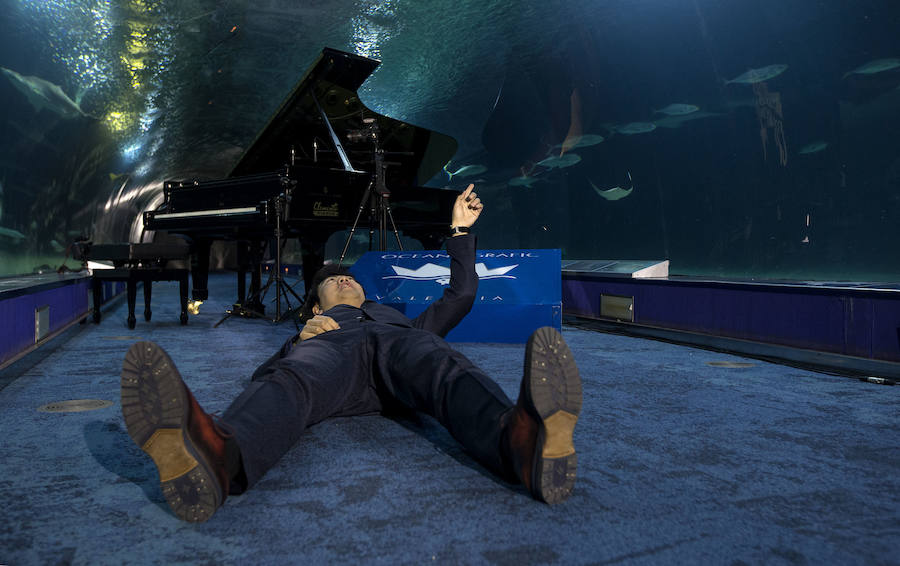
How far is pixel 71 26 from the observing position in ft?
22.9

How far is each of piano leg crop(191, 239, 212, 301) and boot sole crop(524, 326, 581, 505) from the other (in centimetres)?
500

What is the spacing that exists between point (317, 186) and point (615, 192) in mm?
13621

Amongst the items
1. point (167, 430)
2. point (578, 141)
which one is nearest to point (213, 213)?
point (167, 430)

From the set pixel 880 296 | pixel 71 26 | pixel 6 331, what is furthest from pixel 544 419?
pixel 71 26

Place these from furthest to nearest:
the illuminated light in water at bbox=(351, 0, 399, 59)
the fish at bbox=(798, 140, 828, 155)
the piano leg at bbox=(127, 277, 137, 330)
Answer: the fish at bbox=(798, 140, 828, 155)
the illuminated light in water at bbox=(351, 0, 399, 59)
the piano leg at bbox=(127, 277, 137, 330)

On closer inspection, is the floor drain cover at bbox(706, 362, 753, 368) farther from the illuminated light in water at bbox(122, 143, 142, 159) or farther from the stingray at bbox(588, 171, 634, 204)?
the stingray at bbox(588, 171, 634, 204)

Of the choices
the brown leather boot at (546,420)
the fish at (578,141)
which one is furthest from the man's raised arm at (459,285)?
the fish at (578,141)

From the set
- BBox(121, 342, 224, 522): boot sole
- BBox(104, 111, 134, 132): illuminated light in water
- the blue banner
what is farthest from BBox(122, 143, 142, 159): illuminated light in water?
BBox(121, 342, 224, 522): boot sole

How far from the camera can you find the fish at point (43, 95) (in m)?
6.61

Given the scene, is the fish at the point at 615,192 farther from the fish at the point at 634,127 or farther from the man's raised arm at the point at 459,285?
the man's raised arm at the point at 459,285

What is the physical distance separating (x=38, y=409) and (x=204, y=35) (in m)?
8.02

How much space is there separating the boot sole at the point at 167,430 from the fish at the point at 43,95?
7.62 meters

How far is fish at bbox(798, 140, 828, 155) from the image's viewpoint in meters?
11.4

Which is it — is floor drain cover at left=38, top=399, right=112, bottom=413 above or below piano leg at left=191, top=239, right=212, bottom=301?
below
